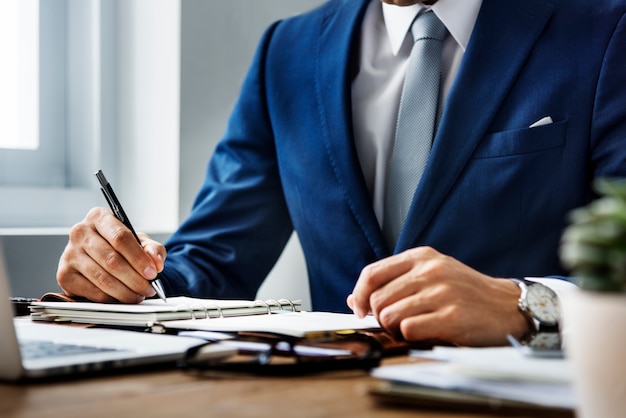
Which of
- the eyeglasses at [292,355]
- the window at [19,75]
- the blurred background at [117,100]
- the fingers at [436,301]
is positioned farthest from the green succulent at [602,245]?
the window at [19,75]

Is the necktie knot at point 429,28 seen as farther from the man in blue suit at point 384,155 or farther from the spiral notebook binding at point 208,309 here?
the spiral notebook binding at point 208,309

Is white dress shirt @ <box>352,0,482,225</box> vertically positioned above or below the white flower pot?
above

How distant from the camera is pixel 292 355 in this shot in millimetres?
744

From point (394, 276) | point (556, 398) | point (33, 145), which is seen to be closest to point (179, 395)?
point (556, 398)

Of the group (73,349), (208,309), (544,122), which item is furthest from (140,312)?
(544,122)

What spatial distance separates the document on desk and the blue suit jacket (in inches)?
32.0

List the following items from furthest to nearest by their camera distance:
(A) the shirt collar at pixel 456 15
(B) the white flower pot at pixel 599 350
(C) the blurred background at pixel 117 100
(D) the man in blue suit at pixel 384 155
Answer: (C) the blurred background at pixel 117 100 < (A) the shirt collar at pixel 456 15 < (D) the man in blue suit at pixel 384 155 < (B) the white flower pot at pixel 599 350

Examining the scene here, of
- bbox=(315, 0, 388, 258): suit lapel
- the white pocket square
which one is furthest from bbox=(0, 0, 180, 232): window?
the white pocket square

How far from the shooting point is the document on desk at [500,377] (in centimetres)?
57

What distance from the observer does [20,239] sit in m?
1.74

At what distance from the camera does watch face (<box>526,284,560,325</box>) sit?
3.02 feet

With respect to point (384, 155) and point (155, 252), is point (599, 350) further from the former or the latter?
point (384, 155)

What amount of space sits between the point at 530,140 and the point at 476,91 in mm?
127

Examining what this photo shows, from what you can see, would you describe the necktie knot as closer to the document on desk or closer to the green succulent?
the document on desk
